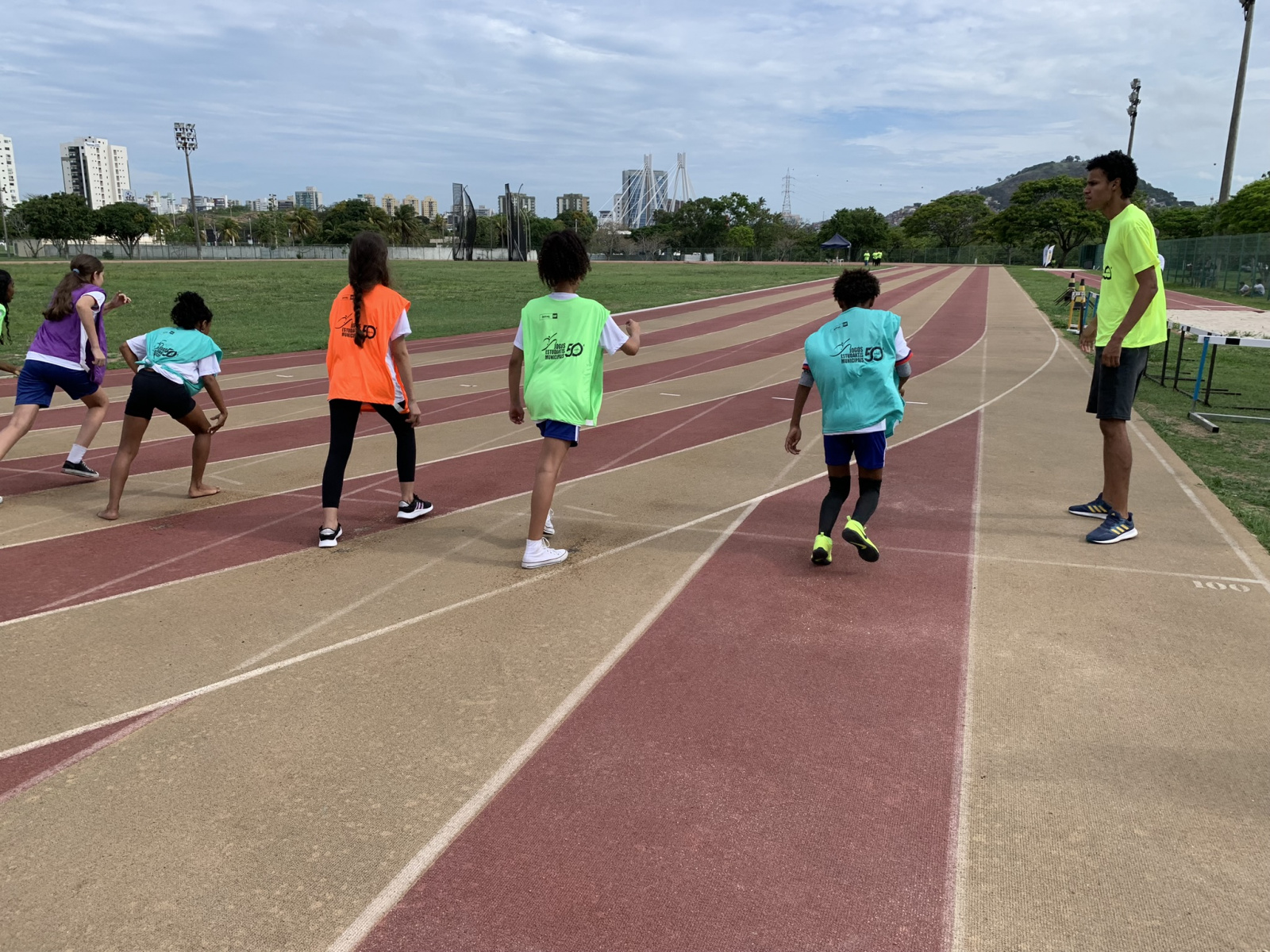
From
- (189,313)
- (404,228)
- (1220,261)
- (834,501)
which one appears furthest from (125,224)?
(834,501)

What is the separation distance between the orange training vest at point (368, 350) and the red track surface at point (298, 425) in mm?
3211

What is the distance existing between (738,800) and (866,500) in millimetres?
2643

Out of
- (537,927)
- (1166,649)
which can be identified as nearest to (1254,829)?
(1166,649)

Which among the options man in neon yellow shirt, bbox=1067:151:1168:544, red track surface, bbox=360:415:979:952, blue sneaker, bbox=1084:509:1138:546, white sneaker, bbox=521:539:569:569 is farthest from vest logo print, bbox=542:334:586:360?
blue sneaker, bbox=1084:509:1138:546

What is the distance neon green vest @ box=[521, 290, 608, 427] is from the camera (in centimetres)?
495

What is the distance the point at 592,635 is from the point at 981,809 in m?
1.95

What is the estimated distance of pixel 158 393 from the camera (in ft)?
19.5

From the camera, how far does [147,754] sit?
3232 mm

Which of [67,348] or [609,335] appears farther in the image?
[67,348]

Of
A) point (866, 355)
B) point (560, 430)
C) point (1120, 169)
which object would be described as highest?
point (1120, 169)

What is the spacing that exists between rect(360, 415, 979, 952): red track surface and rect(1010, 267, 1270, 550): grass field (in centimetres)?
344

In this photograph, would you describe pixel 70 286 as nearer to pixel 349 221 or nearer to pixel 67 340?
pixel 67 340

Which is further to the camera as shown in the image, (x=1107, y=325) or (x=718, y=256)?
(x=718, y=256)

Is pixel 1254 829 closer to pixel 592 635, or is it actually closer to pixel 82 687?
pixel 592 635
